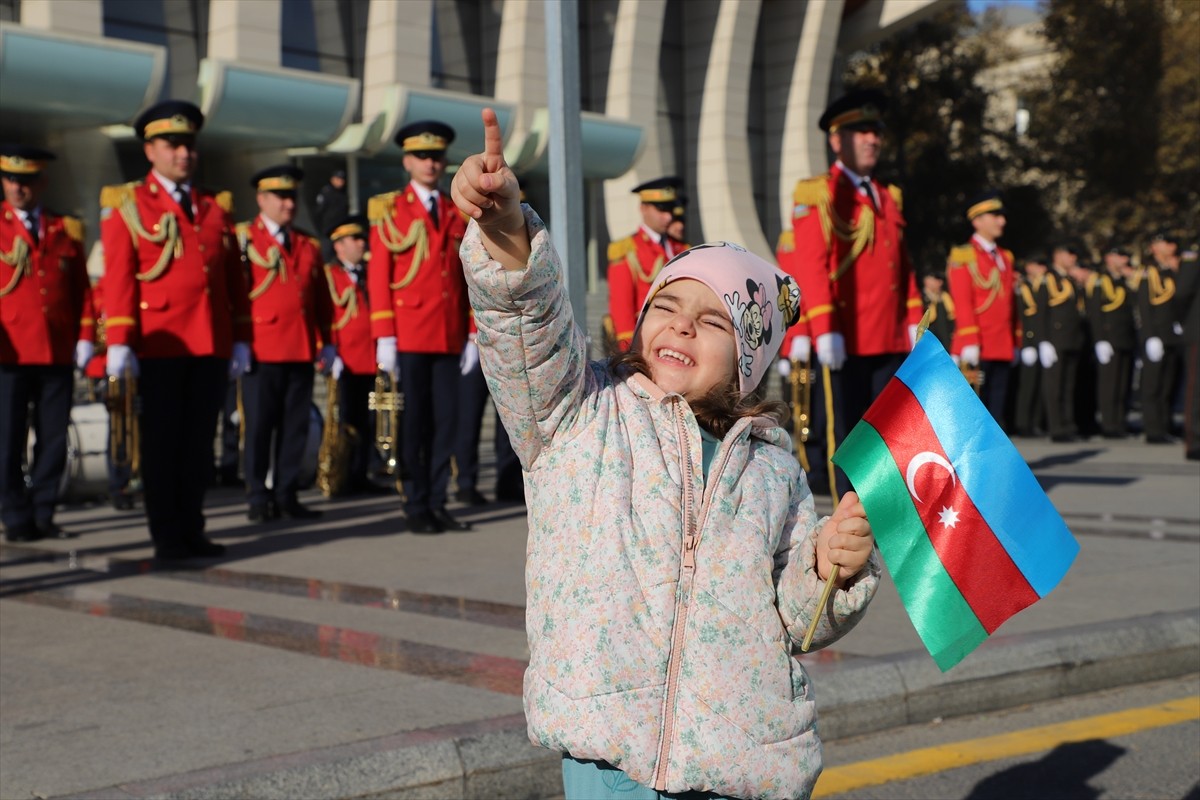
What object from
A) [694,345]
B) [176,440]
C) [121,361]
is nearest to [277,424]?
[176,440]

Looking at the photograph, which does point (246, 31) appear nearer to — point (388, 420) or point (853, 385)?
point (388, 420)

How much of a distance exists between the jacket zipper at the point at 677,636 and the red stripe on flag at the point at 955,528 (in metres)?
0.40

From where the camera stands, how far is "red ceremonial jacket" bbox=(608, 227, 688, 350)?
11.4m

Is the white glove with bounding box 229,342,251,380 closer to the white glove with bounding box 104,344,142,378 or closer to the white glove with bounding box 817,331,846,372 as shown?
the white glove with bounding box 104,344,142,378

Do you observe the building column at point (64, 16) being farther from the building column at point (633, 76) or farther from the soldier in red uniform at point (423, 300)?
the soldier in red uniform at point (423, 300)

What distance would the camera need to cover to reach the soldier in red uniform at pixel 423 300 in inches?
394

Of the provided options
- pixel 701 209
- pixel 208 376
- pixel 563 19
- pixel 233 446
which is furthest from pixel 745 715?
pixel 701 209

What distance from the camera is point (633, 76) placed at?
1281 inches

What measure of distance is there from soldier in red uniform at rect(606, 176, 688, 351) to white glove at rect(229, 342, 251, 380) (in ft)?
9.50

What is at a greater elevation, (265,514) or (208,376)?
(208,376)

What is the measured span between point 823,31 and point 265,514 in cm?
2775

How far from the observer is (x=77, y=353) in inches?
416

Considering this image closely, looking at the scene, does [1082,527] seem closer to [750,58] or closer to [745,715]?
[745,715]

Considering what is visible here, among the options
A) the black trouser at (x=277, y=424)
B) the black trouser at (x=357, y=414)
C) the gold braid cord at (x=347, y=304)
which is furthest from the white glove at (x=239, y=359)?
the gold braid cord at (x=347, y=304)
